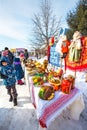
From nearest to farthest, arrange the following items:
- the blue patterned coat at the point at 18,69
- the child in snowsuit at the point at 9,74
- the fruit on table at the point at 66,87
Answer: the fruit on table at the point at 66,87
the child in snowsuit at the point at 9,74
the blue patterned coat at the point at 18,69

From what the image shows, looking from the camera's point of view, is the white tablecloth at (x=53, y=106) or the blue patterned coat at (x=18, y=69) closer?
the white tablecloth at (x=53, y=106)

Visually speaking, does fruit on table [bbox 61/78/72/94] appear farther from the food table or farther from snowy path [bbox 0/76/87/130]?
snowy path [bbox 0/76/87/130]

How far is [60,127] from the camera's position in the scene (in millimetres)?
3416

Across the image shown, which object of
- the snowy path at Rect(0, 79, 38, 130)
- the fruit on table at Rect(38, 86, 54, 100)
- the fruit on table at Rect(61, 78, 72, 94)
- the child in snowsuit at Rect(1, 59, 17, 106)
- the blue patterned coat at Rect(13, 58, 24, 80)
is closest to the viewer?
the fruit on table at Rect(38, 86, 54, 100)

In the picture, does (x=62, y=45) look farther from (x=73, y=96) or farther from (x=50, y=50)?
(x=73, y=96)

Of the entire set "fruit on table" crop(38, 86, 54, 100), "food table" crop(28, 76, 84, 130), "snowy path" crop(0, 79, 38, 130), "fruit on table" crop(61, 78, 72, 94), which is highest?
→ "fruit on table" crop(61, 78, 72, 94)

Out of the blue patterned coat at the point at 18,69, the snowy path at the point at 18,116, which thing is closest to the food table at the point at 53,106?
the snowy path at the point at 18,116

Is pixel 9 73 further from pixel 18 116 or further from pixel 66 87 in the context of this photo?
pixel 66 87

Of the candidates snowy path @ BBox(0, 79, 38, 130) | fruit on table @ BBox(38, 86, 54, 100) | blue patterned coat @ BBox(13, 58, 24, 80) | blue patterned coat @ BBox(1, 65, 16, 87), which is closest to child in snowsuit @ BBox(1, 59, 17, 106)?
blue patterned coat @ BBox(1, 65, 16, 87)

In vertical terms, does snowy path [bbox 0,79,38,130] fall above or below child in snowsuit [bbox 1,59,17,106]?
below

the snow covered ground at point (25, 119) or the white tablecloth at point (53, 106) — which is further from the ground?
the white tablecloth at point (53, 106)

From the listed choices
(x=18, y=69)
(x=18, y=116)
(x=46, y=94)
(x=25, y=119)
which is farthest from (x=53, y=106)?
(x=18, y=69)

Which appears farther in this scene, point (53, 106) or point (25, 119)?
point (25, 119)

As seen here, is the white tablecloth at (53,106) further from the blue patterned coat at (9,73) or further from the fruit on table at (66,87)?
the blue patterned coat at (9,73)
